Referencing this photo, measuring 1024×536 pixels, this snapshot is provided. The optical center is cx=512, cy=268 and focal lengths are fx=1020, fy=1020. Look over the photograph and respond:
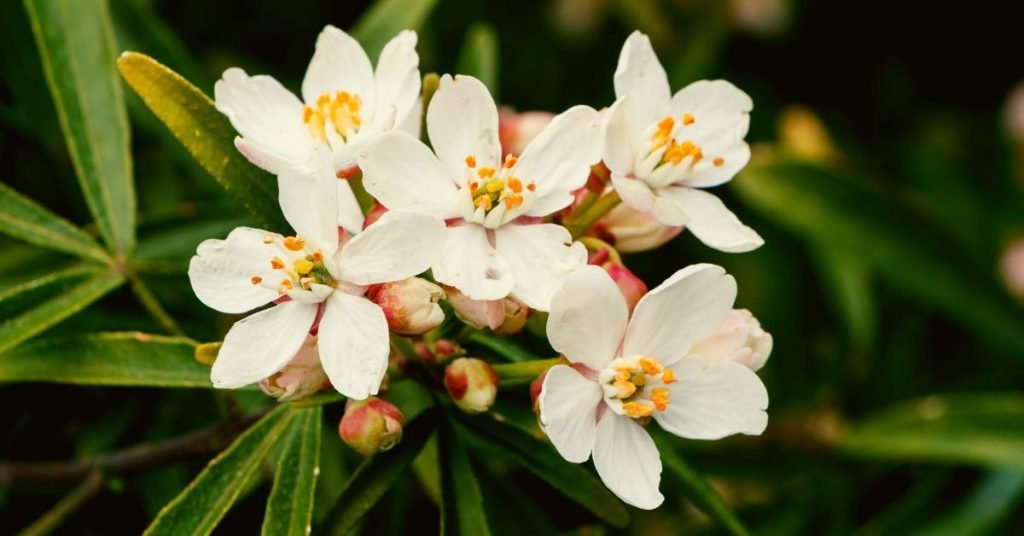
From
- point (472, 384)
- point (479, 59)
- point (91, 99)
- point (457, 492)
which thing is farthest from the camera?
point (479, 59)

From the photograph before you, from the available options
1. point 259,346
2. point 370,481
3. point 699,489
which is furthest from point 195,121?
point 699,489

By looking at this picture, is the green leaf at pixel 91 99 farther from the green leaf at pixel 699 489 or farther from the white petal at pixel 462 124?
the green leaf at pixel 699 489

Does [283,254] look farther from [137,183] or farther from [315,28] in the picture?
[315,28]

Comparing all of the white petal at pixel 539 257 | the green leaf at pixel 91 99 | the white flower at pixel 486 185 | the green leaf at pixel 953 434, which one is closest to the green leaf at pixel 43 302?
the green leaf at pixel 91 99

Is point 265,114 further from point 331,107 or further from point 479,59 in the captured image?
point 479,59

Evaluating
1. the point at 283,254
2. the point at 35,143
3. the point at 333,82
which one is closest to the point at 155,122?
the point at 35,143

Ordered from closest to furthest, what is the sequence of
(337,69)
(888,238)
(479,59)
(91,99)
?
(337,69) < (91,99) < (479,59) < (888,238)
